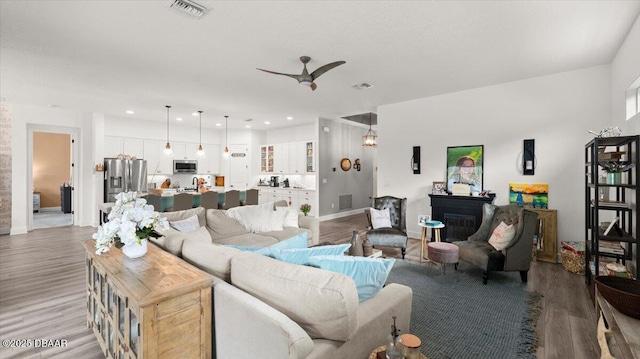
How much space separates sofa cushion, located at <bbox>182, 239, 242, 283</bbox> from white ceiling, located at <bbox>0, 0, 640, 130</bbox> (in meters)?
2.17

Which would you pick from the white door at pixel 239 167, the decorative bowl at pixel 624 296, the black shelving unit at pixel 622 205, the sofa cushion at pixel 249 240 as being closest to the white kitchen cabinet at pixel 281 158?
the white door at pixel 239 167

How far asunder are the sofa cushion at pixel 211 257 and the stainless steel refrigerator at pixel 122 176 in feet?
21.4

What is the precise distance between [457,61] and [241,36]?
286 cm

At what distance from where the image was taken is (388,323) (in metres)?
1.67

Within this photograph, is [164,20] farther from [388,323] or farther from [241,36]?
Result: [388,323]

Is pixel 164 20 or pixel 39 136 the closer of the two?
pixel 164 20

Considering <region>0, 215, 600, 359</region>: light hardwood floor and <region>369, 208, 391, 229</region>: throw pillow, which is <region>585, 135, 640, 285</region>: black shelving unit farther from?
<region>369, 208, 391, 229</region>: throw pillow

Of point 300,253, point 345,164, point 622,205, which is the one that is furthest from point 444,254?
point 345,164

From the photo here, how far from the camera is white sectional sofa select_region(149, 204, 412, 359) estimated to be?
4.22 ft

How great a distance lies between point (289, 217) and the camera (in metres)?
4.56

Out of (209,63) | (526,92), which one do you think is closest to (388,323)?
(209,63)

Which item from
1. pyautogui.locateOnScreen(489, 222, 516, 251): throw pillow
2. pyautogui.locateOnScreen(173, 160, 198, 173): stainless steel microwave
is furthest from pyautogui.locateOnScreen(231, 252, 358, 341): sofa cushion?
pyautogui.locateOnScreen(173, 160, 198, 173): stainless steel microwave

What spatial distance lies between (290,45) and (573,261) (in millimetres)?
→ 4699

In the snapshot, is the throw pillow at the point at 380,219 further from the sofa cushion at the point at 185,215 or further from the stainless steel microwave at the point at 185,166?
the stainless steel microwave at the point at 185,166
